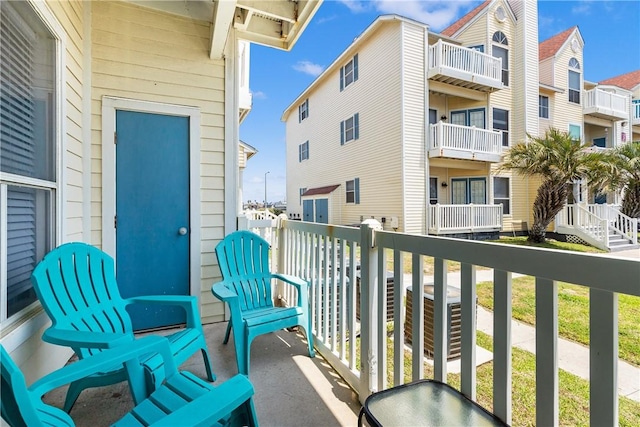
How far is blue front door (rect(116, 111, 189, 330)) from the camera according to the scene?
9.67ft

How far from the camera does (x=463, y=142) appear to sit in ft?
33.4

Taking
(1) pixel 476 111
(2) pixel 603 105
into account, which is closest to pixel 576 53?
(2) pixel 603 105

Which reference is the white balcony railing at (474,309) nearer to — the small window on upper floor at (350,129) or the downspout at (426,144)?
the downspout at (426,144)

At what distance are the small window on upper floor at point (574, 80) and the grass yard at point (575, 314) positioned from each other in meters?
13.2

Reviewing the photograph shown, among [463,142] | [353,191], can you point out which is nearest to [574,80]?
[463,142]

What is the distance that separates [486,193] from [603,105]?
8324mm

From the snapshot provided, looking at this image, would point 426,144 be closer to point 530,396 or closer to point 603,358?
point 530,396

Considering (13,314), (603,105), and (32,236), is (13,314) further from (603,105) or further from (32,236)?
(603,105)

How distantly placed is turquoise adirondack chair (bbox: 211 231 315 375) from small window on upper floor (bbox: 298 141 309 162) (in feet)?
42.9

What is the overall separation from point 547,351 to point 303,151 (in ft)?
51.3

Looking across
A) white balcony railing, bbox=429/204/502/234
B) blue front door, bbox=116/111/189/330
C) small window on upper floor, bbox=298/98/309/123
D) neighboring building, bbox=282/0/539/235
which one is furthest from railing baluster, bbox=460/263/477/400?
small window on upper floor, bbox=298/98/309/123

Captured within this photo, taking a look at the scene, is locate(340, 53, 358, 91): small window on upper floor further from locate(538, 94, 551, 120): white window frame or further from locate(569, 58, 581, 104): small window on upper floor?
locate(569, 58, 581, 104): small window on upper floor

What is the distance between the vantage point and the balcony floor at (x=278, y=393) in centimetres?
182

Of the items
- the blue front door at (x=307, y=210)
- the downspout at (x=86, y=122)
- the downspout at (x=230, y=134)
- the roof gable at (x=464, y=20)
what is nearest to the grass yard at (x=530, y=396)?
the downspout at (x=230, y=134)
